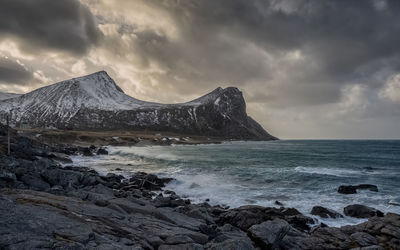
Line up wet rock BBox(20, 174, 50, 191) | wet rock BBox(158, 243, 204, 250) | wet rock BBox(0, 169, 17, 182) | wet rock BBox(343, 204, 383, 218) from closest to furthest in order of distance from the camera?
wet rock BBox(158, 243, 204, 250), wet rock BBox(0, 169, 17, 182), wet rock BBox(20, 174, 50, 191), wet rock BBox(343, 204, 383, 218)

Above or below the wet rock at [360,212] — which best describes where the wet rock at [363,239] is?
above

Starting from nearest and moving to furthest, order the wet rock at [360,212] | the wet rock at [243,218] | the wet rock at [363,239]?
the wet rock at [363,239]
the wet rock at [243,218]
the wet rock at [360,212]

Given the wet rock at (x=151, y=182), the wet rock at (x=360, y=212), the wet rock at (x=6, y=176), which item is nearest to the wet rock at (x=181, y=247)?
the wet rock at (x=6, y=176)

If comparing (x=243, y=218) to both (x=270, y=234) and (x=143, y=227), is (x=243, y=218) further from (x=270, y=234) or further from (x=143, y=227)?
(x=143, y=227)

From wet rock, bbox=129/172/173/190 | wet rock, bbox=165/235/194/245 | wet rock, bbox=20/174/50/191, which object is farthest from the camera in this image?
wet rock, bbox=129/172/173/190

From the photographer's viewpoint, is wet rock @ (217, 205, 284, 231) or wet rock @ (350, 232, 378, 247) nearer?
wet rock @ (350, 232, 378, 247)

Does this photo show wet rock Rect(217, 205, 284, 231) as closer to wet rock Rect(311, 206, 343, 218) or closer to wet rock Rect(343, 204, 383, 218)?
wet rock Rect(311, 206, 343, 218)

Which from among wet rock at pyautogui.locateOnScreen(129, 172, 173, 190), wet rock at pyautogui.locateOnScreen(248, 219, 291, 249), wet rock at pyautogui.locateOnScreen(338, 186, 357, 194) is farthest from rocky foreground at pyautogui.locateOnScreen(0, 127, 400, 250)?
wet rock at pyautogui.locateOnScreen(129, 172, 173, 190)

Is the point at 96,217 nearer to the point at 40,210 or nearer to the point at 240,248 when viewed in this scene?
the point at 40,210

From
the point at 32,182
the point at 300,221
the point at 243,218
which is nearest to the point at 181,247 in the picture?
the point at 243,218

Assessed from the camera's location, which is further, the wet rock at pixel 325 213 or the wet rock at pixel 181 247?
the wet rock at pixel 325 213

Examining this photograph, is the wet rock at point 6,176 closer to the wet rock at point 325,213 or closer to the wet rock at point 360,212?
the wet rock at point 325,213

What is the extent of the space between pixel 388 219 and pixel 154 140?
127865 millimetres

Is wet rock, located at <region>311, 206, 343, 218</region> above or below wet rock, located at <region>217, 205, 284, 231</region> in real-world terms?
below
